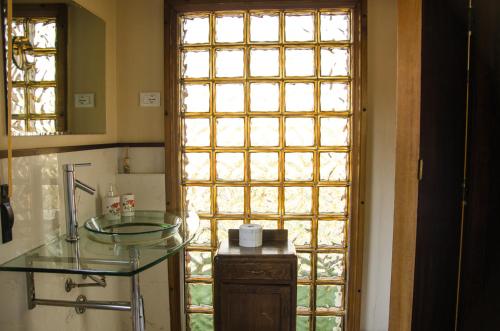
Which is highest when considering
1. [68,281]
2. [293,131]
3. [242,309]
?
[293,131]

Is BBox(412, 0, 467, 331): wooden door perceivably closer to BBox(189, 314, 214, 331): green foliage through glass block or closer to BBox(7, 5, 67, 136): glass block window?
BBox(189, 314, 214, 331): green foliage through glass block

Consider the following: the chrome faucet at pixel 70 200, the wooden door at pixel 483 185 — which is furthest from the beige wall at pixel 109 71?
the wooden door at pixel 483 185

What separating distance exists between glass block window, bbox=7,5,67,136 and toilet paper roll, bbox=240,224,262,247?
95 cm

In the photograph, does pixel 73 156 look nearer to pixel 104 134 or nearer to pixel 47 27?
pixel 104 134

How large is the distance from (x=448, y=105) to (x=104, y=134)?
1.57 meters

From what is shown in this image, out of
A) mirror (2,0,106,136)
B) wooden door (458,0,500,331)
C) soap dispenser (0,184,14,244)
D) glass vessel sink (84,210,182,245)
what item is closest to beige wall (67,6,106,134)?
mirror (2,0,106,136)

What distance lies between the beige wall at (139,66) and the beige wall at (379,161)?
112cm

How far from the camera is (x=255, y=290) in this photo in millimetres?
1854

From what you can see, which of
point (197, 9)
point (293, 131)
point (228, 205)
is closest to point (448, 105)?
point (293, 131)

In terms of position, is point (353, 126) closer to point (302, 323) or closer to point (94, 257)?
point (302, 323)

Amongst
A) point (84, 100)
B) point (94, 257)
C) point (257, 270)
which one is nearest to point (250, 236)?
point (257, 270)

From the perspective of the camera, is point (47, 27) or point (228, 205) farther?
point (228, 205)

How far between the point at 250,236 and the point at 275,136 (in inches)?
21.6

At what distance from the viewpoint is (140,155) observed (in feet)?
7.06
